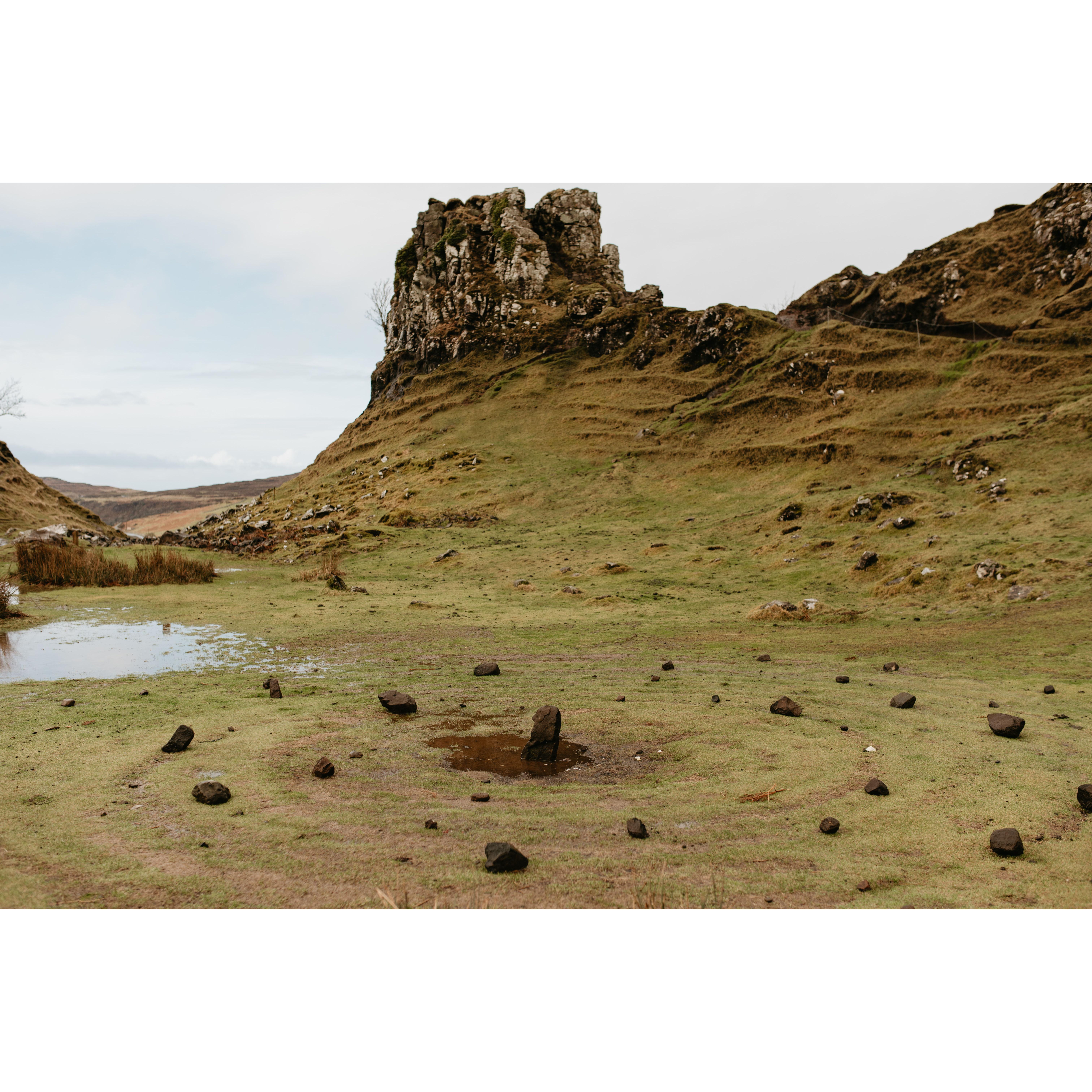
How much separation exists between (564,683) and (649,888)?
19.0ft

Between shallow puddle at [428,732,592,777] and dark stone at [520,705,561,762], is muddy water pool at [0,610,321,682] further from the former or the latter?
dark stone at [520,705,561,762]

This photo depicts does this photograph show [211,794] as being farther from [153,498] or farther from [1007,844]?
[153,498]

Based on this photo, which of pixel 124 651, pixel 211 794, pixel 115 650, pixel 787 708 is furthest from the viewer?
pixel 115 650

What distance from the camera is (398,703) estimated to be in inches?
321

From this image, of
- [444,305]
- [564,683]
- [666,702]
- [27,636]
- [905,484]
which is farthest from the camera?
[444,305]

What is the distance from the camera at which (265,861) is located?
441 centimetres

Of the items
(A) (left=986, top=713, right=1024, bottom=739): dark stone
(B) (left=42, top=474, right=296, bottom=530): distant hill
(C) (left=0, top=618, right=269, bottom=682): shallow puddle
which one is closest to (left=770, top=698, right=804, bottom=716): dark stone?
(A) (left=986, top=713, right=1024, bottom=739): dark stone

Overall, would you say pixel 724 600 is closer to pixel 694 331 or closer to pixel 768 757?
pixel 768 757

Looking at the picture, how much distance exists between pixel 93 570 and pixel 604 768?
20.4m

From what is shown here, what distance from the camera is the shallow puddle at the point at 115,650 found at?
35.8 feet

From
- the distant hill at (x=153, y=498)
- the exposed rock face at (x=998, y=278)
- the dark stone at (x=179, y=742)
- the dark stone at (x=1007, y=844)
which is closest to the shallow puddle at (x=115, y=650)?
the dark stone at (x=179, y=742)

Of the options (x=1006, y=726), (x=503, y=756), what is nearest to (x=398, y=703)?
(x=503, y=756)

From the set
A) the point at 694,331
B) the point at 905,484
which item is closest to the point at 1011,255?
the point at 694,331

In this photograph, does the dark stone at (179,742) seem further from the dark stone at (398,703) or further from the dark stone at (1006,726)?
the dark stone at (1006,726)
